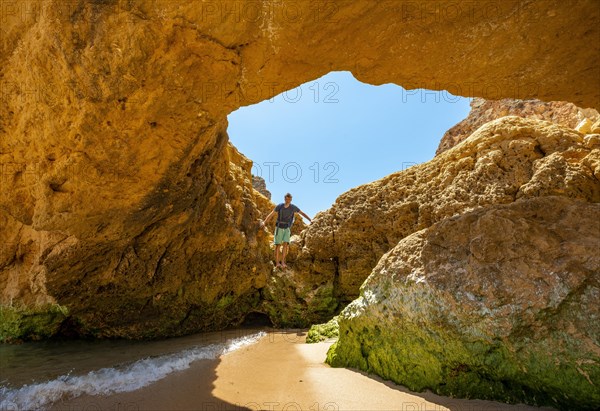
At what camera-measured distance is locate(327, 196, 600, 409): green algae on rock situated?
106 inches

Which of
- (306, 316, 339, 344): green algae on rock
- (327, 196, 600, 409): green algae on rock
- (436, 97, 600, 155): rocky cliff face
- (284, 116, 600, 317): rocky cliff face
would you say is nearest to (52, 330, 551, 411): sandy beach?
(327, 196, 600, 409): green algae on rock

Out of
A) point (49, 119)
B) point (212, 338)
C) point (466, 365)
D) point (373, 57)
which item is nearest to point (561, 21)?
point (373, 57)

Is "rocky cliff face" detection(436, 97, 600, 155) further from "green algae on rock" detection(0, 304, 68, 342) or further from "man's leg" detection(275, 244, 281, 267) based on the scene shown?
"green algae on rock" detection(0, 304, 68, 342)

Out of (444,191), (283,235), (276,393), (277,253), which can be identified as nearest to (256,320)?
(277,253)

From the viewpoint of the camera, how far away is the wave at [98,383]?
3.76 meters

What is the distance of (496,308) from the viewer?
2.97 metres

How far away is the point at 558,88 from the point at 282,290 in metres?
7.30

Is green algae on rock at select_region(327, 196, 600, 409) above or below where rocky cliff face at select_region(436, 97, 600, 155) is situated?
below

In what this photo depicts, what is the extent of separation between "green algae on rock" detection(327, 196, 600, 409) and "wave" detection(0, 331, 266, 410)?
2.81m

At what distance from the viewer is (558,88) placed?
4172 mm

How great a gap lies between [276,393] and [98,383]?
247cm

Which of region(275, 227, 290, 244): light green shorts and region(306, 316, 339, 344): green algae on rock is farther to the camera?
region(275, 227, 290, 244): light green shorts

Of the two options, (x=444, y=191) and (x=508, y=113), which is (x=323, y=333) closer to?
(x=444, y=191)

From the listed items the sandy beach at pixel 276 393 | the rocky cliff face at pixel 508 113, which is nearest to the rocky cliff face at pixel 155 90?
the sandy beach at pixel 276 393
